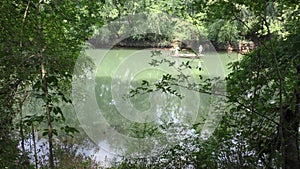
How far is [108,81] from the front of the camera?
1053 cm

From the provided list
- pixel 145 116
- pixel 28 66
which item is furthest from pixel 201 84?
pixel 145 116

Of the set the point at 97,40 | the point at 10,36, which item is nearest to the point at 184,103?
the point at 10,36

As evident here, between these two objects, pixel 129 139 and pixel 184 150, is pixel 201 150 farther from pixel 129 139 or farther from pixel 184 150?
pixel 129 139

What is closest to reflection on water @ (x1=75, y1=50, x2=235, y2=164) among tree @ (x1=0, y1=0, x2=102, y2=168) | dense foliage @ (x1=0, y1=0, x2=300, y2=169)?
dense foliage @ (x1=0, y1=0, x2=300, y2=169)

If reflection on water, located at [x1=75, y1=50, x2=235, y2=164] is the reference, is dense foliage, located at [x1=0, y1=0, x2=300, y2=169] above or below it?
above

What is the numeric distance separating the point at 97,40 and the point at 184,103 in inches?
376

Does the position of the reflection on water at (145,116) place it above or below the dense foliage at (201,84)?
below

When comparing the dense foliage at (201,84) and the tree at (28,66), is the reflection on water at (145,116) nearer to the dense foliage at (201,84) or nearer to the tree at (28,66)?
the dense foliage at (201,84)

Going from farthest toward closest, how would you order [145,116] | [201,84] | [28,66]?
[145,116], [201,84], [28,66]

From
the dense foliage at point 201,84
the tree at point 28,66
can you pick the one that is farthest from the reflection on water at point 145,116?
the tree at point 28,66

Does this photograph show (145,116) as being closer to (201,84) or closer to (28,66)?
(201,84)

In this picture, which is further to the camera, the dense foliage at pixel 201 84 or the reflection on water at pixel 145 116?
the reflection on water at pixel 145 116

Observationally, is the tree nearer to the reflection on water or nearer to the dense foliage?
the dense foliage

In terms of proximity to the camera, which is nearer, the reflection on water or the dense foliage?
the dense foliage
